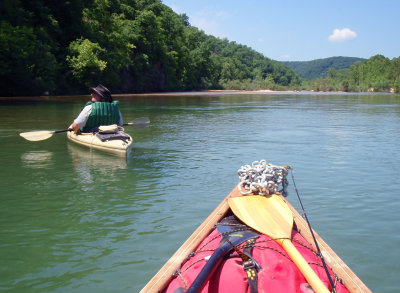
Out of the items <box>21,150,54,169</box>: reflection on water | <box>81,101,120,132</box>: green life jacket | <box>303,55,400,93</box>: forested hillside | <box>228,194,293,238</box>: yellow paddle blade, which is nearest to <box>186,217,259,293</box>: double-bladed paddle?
<box>228,194,293,238</box>: yellow paddle blade

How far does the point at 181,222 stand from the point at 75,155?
474cm

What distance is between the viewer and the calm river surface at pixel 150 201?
381cm

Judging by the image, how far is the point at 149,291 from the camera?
2492 millimetres

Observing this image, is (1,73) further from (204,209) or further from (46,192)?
(204,209)

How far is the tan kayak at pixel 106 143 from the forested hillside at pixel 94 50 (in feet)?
57.3

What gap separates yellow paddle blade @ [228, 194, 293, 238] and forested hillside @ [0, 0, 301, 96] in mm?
23792

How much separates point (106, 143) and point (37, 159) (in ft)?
4.83

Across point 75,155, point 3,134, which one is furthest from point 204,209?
point 3,134

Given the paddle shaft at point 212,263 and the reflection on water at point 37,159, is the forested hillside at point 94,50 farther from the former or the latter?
the paddle shaft at point 212,263

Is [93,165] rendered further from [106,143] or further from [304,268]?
[304,268]

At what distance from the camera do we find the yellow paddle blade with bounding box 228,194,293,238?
322 cm

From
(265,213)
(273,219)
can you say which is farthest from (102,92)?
(273,219)

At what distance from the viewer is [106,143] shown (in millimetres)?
8812

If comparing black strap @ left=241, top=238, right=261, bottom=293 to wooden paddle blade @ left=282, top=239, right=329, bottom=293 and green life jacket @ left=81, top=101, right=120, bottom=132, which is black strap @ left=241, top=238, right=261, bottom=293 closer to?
wooden paddle blade @ left=282, top=239, right=329, bottom=293
